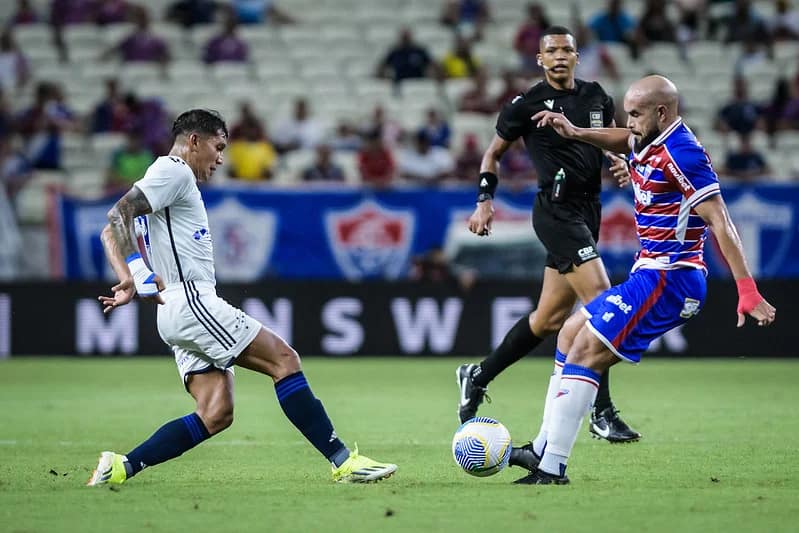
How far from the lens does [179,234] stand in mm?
6777

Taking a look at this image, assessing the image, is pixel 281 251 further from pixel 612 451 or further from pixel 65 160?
pixel 612 451

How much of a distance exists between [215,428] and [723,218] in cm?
276

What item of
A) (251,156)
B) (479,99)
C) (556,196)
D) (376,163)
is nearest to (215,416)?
(556,196)

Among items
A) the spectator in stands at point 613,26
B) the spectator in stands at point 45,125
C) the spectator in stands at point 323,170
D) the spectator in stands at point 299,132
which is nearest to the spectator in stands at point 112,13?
the spectator in stands at point 45,125

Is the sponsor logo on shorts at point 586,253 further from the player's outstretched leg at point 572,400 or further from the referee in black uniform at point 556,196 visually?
the player's outstretched leg at point 572,400

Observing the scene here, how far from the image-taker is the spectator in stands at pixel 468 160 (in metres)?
17.1

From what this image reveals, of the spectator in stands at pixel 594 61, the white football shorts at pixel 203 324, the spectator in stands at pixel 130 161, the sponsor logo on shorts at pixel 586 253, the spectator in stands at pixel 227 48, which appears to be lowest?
the white football shorts at pixel 203 324

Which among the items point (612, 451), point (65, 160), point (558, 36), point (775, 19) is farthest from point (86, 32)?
point (612, 451)

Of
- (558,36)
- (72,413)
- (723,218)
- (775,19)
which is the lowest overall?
(72,413)

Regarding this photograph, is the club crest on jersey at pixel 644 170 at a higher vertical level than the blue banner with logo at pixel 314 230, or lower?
higher

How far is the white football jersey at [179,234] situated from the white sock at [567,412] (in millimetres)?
1875

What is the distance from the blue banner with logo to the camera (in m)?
16.2

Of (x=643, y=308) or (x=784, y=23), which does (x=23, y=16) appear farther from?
(x=643, y=308)

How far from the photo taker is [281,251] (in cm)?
1625
